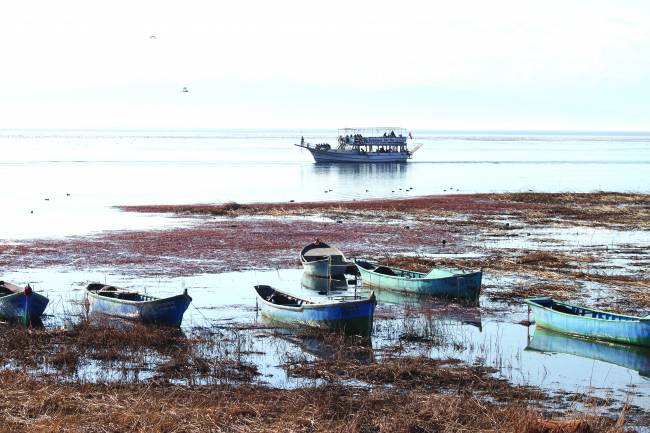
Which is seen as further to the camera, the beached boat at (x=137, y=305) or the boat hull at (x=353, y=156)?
the boat hull at (x=353, y=156)

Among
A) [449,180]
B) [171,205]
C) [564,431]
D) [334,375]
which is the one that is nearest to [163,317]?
[334,375]

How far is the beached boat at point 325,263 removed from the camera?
106 ft

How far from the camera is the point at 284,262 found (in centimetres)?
3594

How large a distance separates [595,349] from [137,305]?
11.8m

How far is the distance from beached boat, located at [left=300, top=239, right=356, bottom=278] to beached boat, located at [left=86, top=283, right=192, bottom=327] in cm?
835

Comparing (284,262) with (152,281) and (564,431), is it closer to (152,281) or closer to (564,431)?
(152,281)

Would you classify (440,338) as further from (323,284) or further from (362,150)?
(362,150)

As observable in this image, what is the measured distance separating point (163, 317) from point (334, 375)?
6.39 metres

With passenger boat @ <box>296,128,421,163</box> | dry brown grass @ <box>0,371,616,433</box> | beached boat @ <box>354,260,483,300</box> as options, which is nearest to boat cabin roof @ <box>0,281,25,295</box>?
dry brown grass @ <box>0,371,616,433</box>

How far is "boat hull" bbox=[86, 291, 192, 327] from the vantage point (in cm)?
2288

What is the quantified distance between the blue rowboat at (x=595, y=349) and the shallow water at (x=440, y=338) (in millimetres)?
24

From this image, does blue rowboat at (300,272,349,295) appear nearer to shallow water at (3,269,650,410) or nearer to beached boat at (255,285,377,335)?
shallow water at (3,269,650,410)

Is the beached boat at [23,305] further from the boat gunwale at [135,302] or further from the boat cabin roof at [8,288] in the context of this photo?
the boat gunwale at [135,302]

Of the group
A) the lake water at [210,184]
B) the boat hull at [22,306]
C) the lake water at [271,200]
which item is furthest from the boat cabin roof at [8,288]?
the lake water at [210,184]
